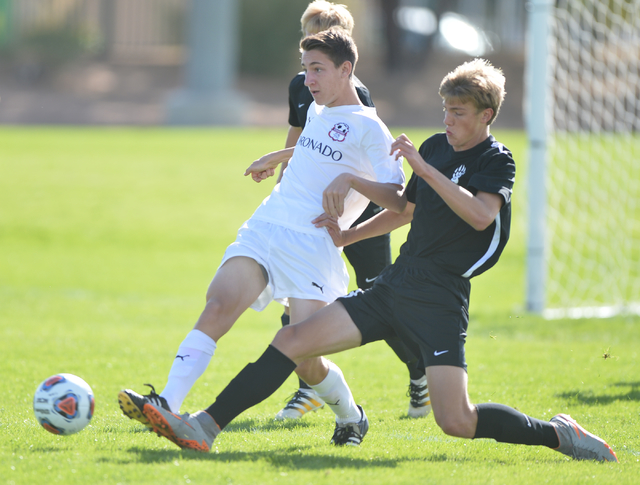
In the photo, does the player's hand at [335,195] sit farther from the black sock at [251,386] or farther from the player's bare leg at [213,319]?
the black sock at [251,386]

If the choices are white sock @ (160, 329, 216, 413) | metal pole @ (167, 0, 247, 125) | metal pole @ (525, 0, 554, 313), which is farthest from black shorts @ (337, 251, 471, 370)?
metal pole @ (167, 0, 247, 125)

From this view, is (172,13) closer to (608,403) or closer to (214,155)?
(214,155)

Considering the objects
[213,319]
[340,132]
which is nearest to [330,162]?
[340,132]

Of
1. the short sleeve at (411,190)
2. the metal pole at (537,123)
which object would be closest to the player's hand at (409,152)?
the short sleeve at (411,190)

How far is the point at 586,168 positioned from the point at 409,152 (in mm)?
12783

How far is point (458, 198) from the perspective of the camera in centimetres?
349

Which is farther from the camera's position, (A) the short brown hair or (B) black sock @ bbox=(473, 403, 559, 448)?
(A) the short brown hair

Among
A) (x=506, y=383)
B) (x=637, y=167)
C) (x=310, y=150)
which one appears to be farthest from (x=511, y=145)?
(x=310, y=150)

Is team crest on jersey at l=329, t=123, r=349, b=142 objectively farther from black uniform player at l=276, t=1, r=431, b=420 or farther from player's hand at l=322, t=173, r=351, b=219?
black uniform player at l=276, t=1, r=431, b=420

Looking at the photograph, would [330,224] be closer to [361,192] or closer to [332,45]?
[361,192]

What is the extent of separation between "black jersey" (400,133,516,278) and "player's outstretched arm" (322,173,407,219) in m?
0.14

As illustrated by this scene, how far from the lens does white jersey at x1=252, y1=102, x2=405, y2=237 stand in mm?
4090

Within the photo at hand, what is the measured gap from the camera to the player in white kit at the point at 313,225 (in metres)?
3.93

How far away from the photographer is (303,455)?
12.3 ft
